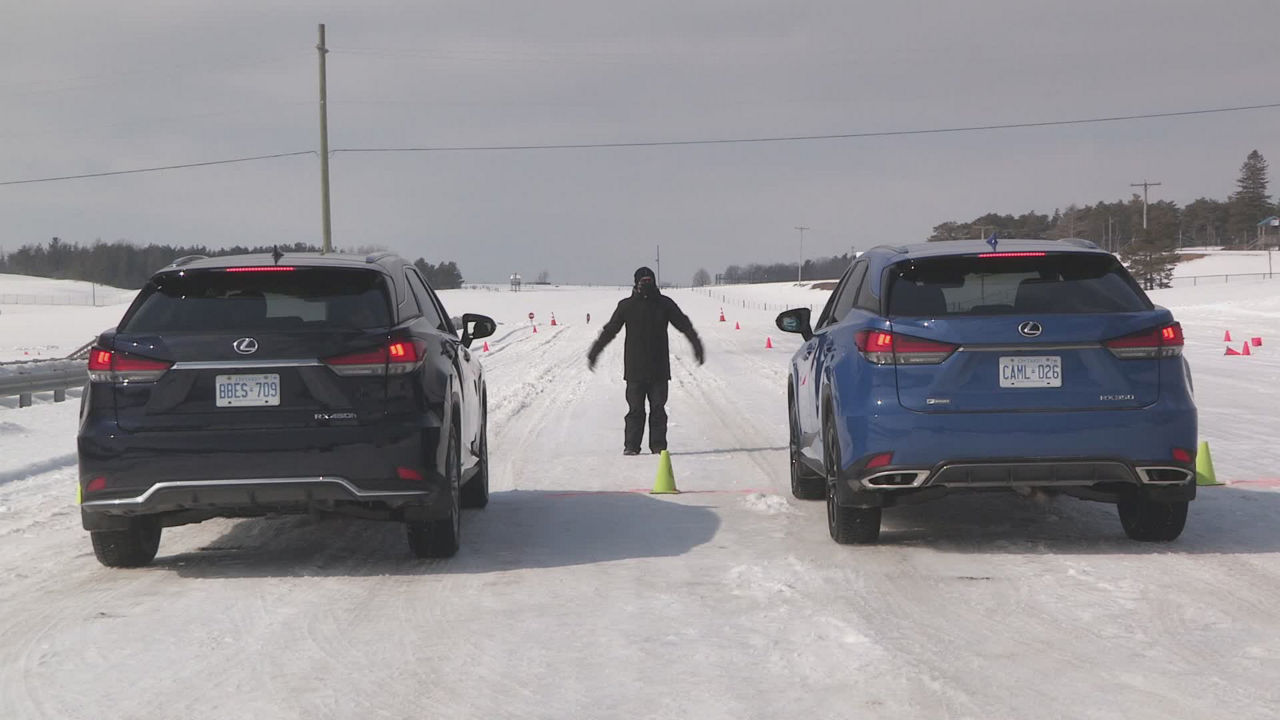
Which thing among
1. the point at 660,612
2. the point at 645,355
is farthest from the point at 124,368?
the point at 645,355

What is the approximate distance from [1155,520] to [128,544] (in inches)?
234

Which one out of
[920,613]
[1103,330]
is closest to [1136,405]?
[1103,330]

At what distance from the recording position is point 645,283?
14.1m

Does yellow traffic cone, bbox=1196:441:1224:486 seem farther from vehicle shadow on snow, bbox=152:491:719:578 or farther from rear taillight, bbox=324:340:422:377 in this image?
rear taillight, bbox=324:340:422:377

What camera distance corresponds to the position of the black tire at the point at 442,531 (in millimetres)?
7832

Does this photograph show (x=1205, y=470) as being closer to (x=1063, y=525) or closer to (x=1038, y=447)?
(x=1063, y=525)

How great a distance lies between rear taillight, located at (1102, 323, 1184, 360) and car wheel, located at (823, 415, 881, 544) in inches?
64.5

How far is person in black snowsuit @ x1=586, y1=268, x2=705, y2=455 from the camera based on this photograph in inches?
541

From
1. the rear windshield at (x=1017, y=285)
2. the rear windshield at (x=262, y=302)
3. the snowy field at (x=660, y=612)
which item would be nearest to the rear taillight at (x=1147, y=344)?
the rear windshield at (x=1017, y=285)

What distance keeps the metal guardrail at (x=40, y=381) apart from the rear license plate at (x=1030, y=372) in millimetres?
13201

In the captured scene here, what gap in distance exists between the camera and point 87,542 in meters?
8.70

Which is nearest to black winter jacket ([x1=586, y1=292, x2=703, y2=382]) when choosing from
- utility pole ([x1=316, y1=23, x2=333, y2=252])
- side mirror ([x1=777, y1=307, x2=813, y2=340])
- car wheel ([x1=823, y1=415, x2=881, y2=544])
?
side mirror ([x1=777, y1=307, x2=813, y2=340])

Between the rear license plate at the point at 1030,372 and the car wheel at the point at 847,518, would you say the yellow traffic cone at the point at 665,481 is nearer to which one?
the car wheel at the point at 847,518

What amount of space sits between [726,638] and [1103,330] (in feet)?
9.87
